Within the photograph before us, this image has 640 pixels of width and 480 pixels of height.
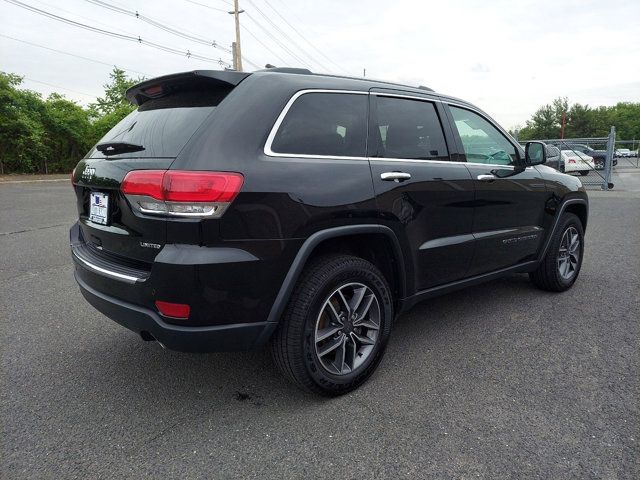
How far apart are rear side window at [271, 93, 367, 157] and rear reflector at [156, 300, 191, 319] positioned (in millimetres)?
871

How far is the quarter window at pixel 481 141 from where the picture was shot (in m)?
3.50

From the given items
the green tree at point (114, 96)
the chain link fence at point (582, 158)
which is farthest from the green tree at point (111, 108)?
the chain link fence at point (582, 158)

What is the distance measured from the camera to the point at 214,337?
7.27ft

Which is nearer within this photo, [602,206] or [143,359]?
[143,359]

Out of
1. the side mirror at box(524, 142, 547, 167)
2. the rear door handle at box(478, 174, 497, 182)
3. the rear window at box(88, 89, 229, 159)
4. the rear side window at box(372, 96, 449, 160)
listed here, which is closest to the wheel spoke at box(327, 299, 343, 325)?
the rear side window at box(372, 96, 449, 160)

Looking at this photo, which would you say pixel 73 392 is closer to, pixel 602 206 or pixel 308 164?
pixel 308 164

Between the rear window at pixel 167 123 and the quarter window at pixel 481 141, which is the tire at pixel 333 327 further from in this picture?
the quarter window at pixel 481 141

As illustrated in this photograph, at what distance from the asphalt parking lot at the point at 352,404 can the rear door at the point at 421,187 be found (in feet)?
2.00

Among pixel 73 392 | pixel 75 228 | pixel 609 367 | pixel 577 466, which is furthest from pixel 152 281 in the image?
pixel 609 367

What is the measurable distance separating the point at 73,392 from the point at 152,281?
3.51ft

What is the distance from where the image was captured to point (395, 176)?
2.77 meters

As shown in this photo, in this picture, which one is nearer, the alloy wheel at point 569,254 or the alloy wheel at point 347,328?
the alloy wheel at point 347,328

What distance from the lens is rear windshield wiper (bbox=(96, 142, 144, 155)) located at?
8.12 feet

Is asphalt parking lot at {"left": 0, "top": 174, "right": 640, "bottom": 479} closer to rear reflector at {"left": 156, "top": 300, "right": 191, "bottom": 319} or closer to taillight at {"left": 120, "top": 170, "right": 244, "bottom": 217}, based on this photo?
rear reflector at {"left": 156, "top": 300, "right": 191, "bottom": 319}
